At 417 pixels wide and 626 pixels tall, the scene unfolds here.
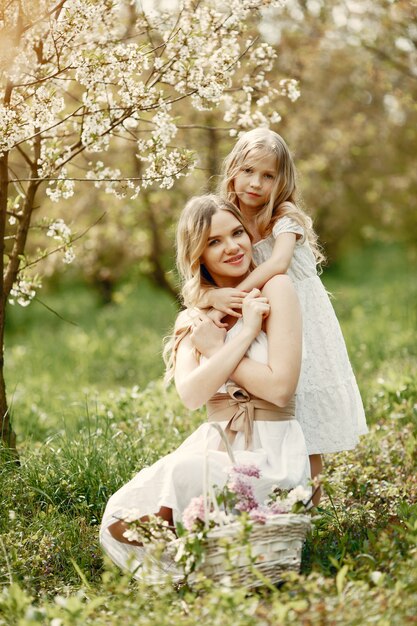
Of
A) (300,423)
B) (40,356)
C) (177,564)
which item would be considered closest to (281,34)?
(40,356)

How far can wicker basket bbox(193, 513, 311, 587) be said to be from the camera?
3086 millimetres

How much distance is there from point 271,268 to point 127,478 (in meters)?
1.46

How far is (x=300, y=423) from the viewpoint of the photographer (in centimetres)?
419

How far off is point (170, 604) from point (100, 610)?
28 centimetres

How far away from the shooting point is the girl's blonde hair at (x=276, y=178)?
173 inches

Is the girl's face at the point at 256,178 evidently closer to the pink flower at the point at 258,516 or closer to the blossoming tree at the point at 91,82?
the blossoming tree at the point at 91,82

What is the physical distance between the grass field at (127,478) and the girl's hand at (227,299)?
95 cm

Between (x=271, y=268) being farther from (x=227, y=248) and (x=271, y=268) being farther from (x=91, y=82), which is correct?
(x=91, y=82)

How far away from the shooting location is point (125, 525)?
3521mm

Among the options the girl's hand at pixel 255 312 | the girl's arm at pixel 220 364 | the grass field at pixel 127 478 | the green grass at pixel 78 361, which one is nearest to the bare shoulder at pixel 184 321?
the girl's arm at pixel 220 364

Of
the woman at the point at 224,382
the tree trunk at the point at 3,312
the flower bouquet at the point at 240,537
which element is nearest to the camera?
the flower bouquet at the point at 240,537

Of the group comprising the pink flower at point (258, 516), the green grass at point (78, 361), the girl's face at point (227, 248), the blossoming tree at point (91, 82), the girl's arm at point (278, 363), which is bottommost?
the green grass at point (78, 361)

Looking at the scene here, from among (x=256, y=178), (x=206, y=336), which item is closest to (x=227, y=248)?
(x=206, y=336)

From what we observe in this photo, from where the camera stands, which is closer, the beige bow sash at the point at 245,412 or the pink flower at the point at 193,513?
the pink flower at the point at 193,513
